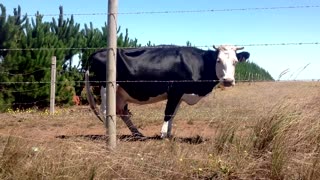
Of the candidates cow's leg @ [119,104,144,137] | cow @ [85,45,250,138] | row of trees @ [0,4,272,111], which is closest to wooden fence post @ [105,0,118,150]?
cow's leg @ [119,104,144,137]

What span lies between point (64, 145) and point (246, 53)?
436 centimetres

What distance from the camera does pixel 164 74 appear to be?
27.5 ft

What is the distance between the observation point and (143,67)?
332 inches

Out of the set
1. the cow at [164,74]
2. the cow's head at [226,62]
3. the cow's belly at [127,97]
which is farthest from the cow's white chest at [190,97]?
the cow's head at [226,62]

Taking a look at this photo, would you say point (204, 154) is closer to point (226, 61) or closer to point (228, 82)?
point (228, 82)

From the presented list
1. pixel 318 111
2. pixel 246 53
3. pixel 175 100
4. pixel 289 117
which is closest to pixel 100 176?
pixel 289 117

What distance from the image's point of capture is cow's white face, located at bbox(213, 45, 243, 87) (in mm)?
7844

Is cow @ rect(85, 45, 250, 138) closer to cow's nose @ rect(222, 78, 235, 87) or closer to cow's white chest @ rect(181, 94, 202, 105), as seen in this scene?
cow's white chest @ rect(181, 94, 202, 105)

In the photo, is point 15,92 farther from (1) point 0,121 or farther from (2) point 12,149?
(2) point 12,149

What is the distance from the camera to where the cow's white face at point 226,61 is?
7.84 m

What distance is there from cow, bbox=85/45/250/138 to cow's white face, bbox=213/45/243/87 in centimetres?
4

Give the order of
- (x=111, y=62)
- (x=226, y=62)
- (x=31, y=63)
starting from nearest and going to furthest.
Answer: (x=111, y=62)
(x=226, y=62)
(x=31, y=63)

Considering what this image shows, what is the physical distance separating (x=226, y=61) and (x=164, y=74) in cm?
112

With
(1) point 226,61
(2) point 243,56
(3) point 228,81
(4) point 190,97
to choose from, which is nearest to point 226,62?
(1) point 226,61
